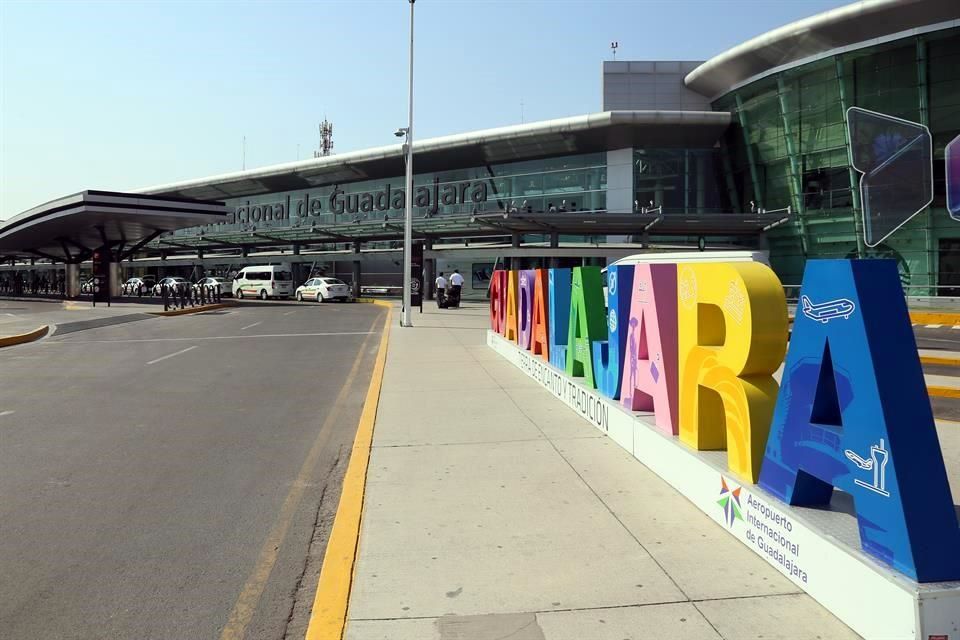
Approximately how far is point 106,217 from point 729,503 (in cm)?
4271


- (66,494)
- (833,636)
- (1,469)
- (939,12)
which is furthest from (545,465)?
(939,12)

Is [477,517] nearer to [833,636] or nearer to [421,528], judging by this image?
[421,528]

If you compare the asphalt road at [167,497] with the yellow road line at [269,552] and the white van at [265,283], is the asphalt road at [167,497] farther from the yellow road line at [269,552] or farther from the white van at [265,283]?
the white van at [265,283]

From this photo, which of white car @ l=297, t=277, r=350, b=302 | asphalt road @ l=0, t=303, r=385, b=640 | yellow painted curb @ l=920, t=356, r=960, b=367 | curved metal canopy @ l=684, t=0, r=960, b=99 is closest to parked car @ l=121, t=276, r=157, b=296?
white car @ l=297, t=277, r=350, b=302

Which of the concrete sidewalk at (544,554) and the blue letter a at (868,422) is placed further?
the concrete sidewalk at (544,554)

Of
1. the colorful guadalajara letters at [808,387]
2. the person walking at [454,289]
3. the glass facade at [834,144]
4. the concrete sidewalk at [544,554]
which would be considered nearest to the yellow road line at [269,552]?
the concrete sidewalk at [544,554]

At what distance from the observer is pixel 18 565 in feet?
13.8

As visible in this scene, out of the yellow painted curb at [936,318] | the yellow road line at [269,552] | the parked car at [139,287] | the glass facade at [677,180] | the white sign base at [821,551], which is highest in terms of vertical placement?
the glass facade at [677,180]

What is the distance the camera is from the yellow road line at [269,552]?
3.52 metres

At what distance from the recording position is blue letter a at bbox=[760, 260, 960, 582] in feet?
10.3

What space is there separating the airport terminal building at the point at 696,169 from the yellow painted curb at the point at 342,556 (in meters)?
30.3

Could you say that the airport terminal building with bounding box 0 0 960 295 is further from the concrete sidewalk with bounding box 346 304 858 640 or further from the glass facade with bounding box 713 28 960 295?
the concrete sidewalk with bounding box 346 304 858 640

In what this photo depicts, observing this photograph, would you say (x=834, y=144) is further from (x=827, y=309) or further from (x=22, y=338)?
(x=827, y=309)

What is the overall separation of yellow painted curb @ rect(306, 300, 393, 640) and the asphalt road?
0.09 meters
